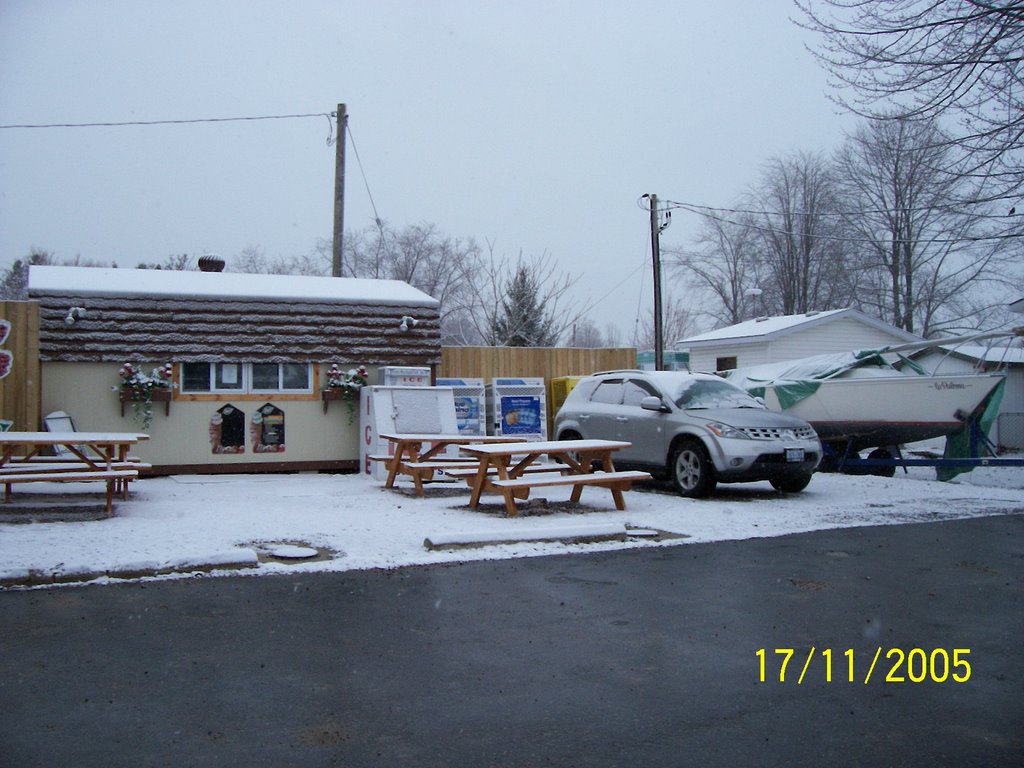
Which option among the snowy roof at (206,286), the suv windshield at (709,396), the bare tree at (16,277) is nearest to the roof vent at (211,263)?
the snowy roof at (206,286)

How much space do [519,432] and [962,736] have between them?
14.6 meters

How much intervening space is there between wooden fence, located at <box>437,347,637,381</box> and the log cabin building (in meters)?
1.36

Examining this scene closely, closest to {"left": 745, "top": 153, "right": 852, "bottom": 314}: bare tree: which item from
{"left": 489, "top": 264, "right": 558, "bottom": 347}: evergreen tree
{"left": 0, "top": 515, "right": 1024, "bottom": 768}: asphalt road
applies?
{"left": 489, "top": 264, "right": 558, "bottom": 347}: evergreen tree

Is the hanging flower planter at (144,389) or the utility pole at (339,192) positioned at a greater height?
the utility pole at (339,192)

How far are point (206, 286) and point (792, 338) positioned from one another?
55.3 ft

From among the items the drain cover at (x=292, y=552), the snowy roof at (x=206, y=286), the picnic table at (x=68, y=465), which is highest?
the snowy roof at (x=206, y=286)

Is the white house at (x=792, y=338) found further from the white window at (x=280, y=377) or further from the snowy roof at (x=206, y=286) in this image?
the white window at (x=280, y=377)

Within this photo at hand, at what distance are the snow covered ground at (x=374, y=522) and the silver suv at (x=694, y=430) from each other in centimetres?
38

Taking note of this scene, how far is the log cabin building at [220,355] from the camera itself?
14.9 m

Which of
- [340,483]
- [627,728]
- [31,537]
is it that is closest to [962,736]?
[627,728]

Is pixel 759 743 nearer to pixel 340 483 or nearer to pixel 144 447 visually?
pixel 340 483

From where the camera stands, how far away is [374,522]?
978 centimetres

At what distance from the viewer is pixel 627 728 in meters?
4.09
